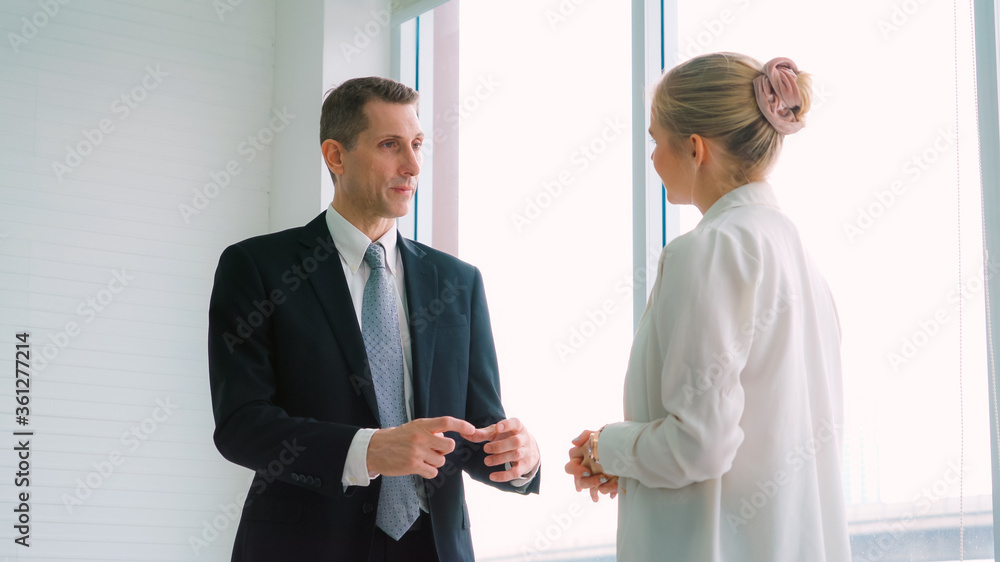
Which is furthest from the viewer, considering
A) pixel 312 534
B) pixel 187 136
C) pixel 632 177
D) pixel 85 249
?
pixel 187 136

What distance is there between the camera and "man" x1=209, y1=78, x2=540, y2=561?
205 centimetres

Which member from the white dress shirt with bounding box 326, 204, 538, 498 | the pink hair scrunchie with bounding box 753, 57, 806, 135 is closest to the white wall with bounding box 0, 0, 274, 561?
the white dress shirt with bounding box 326, 204, 538, 498

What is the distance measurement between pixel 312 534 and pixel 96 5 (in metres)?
2.81

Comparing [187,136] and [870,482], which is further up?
[187,136]

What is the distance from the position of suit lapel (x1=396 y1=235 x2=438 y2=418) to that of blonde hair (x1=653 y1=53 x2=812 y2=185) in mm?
865

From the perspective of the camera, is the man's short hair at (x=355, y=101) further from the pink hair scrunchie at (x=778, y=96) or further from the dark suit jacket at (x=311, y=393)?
the pink hair scrunchie at (x=778, y=96)

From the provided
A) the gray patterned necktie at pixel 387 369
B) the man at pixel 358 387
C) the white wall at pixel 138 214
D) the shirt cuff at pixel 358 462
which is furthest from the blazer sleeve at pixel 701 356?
the white wall at pixel 138 214

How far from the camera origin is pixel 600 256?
10.4 ft

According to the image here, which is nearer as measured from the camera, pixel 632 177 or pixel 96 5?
pixel 632 177

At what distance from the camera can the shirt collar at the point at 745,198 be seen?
1.70 meters

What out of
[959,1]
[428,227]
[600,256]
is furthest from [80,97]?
[959,1]

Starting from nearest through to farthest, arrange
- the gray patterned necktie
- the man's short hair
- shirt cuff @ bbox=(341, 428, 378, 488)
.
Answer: shirt cuff @ bbox=(341, 428, 378, 488)
the gray patterned necktie
the man's short hair

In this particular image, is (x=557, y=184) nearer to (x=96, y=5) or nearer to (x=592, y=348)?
(x=592, y=348)

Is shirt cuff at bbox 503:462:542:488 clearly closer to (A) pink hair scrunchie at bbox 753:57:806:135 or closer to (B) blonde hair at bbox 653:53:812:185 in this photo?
(B) blonde hair at bbox 653:53:812:185
